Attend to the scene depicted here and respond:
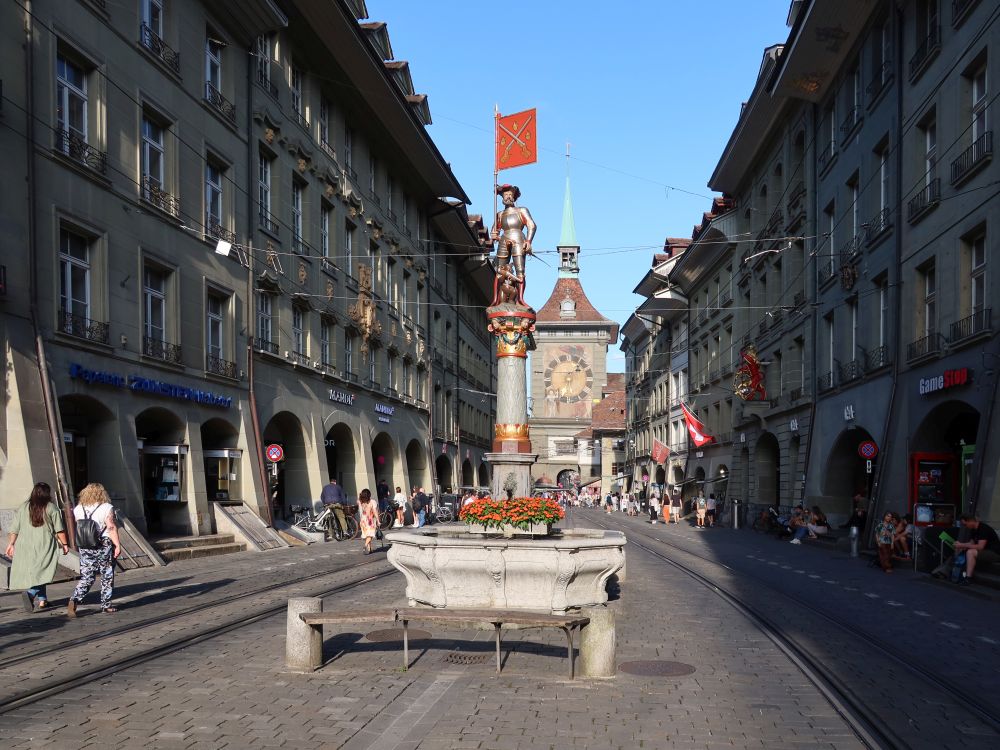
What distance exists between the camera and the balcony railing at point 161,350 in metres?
19.7

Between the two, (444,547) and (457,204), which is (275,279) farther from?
(457,204)

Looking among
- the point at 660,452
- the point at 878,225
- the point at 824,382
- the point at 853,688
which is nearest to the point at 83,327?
the point at 853,688

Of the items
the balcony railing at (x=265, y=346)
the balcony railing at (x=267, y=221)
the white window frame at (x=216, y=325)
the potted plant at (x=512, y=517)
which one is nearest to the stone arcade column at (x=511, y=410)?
the potted plant at (x=512, y=517)

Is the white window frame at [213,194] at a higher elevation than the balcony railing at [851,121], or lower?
lower

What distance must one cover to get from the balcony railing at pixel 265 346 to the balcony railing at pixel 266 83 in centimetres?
693

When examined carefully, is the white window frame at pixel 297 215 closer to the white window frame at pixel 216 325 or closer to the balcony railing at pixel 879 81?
the white window frame at pixel 216 325

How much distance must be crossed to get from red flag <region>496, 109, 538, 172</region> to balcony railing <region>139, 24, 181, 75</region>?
24.0ft

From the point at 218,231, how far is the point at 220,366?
330 cm

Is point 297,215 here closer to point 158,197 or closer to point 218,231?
point 218,231

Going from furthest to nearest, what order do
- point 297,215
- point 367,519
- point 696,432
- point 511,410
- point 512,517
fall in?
point 696,432
point 297,215
point 367,519
point 511,410
point 512,517

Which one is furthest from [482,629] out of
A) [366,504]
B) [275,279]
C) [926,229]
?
[275,279]

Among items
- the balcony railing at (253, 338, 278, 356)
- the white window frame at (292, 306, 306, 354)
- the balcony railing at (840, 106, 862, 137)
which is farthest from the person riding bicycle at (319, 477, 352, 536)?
the balcony railing at (840, 106, 862, 137)

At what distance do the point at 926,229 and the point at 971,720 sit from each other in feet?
54.4

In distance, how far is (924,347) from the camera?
21.2m
